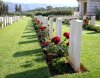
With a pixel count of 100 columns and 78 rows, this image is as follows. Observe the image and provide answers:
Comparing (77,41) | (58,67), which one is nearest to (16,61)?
(58,67)

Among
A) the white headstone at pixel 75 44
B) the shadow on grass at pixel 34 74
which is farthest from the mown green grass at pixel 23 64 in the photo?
the white headstone at pixel 75 44

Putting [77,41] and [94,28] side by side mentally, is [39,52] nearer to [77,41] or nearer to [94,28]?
[77,41]

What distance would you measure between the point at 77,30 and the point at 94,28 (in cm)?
1297

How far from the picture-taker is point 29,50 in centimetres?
1127

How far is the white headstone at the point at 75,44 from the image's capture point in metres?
7.29

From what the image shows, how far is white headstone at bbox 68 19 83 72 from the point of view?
7286 mm

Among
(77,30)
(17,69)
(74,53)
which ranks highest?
(77,30)

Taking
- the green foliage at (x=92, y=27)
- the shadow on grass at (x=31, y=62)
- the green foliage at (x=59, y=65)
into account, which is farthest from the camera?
the green foliage at (x=92, y=27)

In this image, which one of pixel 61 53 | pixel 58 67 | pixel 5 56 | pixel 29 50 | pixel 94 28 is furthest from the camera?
pixel 94 28

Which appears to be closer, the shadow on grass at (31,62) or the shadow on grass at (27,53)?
the shadow on grass at (31,62)

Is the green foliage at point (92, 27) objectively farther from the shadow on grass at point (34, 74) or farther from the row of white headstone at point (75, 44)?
the shadow on grass at point (34, 74)

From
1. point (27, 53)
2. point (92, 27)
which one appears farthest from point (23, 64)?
point (92, 27)

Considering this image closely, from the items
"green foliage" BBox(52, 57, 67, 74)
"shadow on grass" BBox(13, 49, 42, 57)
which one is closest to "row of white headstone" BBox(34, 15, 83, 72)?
"green foliage" BBox(52, 57, 67, 74)

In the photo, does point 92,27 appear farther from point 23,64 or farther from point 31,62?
point 23,64
